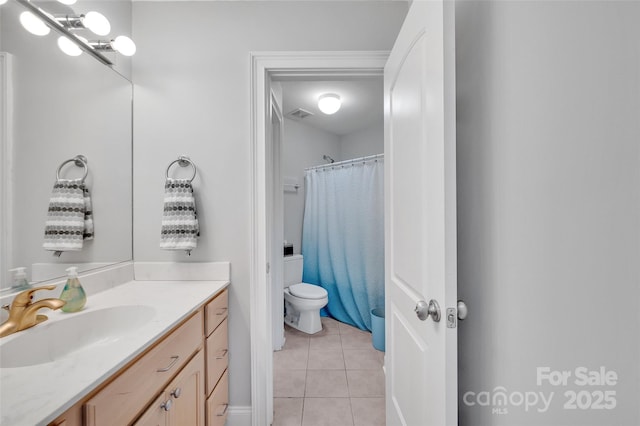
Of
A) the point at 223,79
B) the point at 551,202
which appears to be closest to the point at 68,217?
the point at 223,79

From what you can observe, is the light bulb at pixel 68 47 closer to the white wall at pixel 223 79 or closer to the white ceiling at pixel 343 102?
the white wall at pixel 223 79

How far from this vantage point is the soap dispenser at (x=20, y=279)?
2.84ft

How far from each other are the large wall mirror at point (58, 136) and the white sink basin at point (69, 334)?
9.1 inches

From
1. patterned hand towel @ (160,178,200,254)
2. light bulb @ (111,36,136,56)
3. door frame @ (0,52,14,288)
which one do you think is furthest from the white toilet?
light bulb @ (111,36,136,56)

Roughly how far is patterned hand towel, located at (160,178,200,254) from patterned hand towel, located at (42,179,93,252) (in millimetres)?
306

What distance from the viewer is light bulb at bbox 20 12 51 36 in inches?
36.1

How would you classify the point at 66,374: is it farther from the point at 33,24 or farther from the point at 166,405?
the point at 33,24

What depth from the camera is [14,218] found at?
875 mm

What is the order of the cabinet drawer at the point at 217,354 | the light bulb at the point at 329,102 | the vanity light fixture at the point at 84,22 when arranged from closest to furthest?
1. the vanity light fixture at the point at 84,22
2. the cabinet drawer at the point at 217,354
3. the light bulb at the point at 329,102

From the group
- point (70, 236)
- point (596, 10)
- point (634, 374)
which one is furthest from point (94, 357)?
point (596, 10)

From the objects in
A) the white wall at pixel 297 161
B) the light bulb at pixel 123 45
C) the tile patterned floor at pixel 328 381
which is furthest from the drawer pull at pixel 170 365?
the white wall at pixel 297 161

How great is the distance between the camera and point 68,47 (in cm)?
109

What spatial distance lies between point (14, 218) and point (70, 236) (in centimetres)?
22

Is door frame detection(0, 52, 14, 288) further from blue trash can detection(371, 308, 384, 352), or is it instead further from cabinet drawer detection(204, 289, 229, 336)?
blue trash can detection(371, 308, 384, 352)
